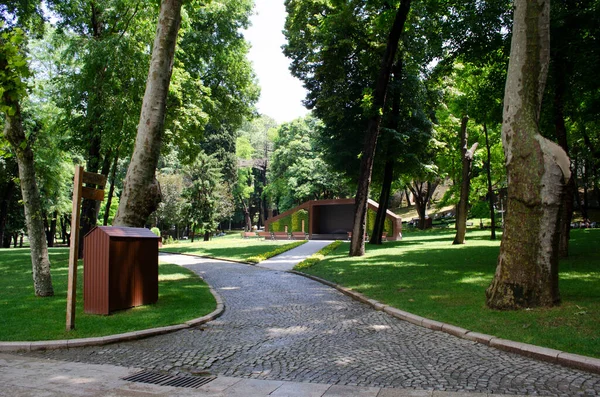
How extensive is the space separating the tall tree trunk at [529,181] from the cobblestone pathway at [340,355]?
1884 millimetres

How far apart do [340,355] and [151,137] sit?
6480 mm

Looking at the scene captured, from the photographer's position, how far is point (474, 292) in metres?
9.70

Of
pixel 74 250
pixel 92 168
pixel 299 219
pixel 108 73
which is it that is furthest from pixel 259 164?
pixel 74 250

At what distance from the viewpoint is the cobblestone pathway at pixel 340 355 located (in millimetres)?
4766

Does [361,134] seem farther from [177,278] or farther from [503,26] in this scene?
[177,278]

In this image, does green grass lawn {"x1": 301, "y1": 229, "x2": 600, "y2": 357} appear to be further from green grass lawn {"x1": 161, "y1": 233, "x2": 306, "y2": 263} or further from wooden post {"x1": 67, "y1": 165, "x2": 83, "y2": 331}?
wooden post {"x1": 67, "y1": 165, "x2": 83, "y2": 331}

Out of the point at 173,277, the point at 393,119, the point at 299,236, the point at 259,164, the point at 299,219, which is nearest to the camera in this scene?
the point at 173,277

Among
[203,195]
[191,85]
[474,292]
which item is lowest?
[474,292]

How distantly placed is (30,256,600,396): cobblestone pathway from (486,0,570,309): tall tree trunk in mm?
1884

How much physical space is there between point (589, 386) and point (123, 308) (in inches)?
289

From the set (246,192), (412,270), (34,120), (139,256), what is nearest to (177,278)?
(139,256)

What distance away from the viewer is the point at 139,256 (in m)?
8.88

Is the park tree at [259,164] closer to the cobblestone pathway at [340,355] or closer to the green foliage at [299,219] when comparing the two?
the green foliage at [299,219]

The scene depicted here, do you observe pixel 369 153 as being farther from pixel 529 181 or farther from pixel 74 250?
pixel 74 250
